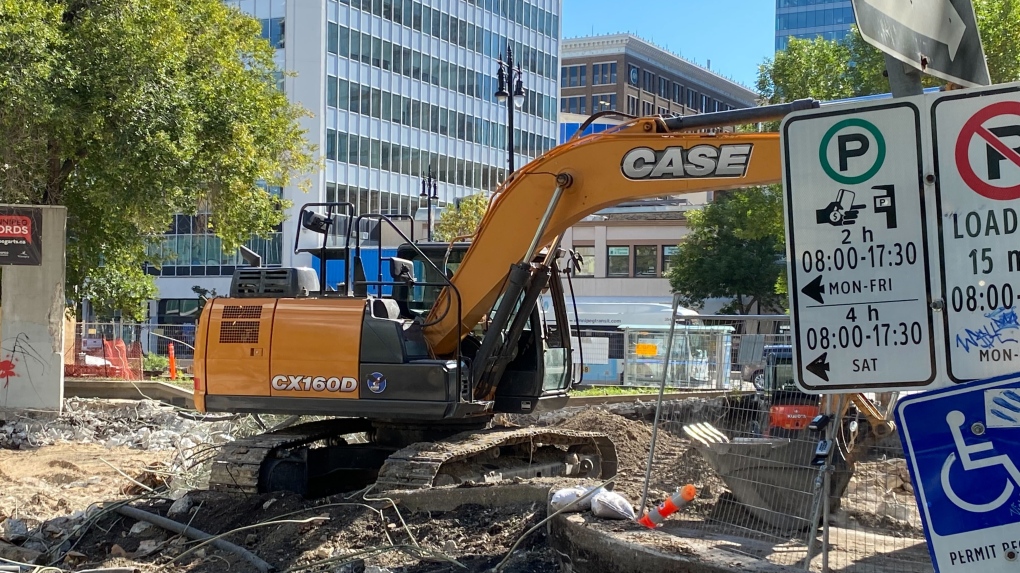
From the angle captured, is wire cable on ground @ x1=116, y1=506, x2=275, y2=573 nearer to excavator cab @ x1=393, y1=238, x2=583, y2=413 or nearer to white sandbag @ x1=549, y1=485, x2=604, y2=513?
white sandbag @ x1=549, y1=485, x2=604, y2=513

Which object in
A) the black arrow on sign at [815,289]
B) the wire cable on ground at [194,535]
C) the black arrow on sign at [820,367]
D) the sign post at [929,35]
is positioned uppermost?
the sign post at [929,35]

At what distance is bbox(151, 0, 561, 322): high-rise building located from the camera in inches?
2008

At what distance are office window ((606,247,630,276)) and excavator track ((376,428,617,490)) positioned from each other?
1694 inches

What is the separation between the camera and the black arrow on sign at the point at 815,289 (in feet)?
11.3

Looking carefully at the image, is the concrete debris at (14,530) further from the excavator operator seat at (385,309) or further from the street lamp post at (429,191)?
the street lamp post at (429,191)

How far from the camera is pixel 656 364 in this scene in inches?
843

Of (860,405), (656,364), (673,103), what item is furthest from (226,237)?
(673,103)

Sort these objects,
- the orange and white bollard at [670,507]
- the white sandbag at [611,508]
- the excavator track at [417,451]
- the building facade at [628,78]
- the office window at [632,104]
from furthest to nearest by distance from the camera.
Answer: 1. the building facade at [628,78]
2. the office window at [632,104]
3. the excavator track at [417,451]
4. the white sandbag at [611,508]
5. the orange and white bollard at [670,507]

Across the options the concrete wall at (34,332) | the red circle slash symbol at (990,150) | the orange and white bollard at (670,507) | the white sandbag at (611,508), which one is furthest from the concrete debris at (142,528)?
the concrete wall at (34,332)

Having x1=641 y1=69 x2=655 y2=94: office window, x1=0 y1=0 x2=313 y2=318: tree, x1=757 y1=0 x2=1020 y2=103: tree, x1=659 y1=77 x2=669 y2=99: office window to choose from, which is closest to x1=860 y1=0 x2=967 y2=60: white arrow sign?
x1=757 y1=0 x2=1020 y2=103: tree

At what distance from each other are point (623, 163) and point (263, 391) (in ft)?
13.0

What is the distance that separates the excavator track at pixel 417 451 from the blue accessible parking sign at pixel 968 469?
6.37m

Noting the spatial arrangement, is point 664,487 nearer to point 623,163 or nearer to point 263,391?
point 623,163

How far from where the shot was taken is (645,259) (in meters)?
54.6
